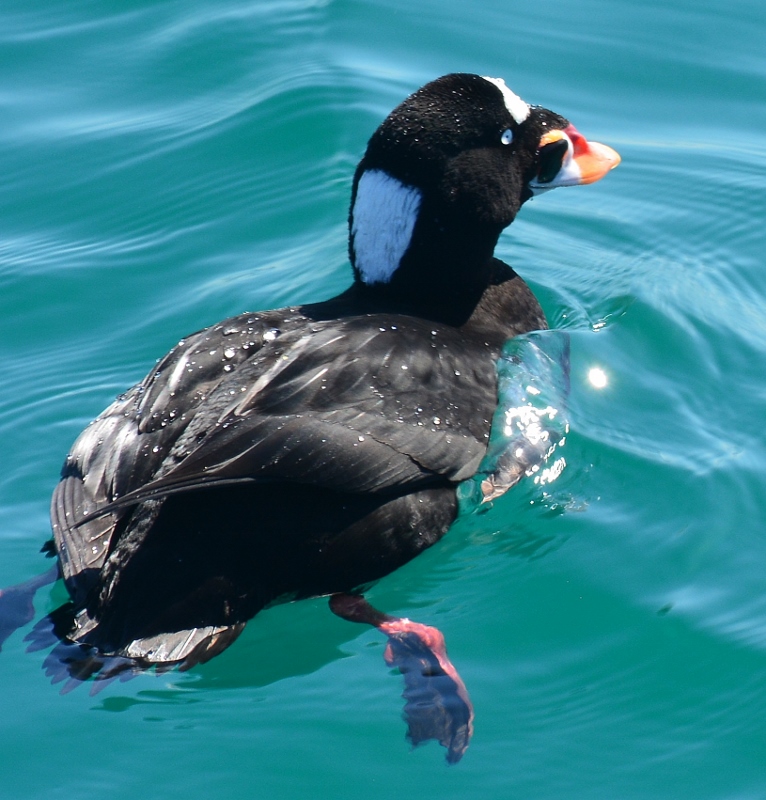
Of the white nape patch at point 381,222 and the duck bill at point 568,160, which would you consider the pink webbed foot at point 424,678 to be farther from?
the duck bill at point 568,160

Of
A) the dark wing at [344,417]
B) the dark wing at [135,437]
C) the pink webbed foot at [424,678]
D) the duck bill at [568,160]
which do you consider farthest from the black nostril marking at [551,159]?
the pink webbed foot at [424,678]

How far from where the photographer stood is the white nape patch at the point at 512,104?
Answer: 4906mm

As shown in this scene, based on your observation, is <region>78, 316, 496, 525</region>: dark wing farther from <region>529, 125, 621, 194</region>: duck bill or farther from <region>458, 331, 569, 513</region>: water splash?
<region>529, 125, 621, 194</region>: duck bill

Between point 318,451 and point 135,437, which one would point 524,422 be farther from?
point 135,437

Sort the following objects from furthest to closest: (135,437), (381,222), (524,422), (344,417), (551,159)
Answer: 1. (551,159)
2. (381,222)
3. (524,422)
4. (135,437)
5. (344,417)

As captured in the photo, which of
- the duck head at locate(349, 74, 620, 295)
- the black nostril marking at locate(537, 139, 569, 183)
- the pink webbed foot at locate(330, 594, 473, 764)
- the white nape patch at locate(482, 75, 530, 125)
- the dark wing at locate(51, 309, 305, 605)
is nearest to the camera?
the pink webbed foot at locate(330, 594, 473, 764)

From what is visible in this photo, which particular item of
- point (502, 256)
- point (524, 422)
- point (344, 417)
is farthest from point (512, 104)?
point (344, 417)

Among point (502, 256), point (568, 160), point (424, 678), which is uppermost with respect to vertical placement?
point (568, 160)

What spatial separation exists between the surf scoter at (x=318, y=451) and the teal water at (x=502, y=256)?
21cm

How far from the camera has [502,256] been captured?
6363 millimetres

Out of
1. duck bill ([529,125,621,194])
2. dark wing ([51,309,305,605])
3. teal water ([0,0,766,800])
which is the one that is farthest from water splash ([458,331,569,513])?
dark wing ([51,309,305,605])

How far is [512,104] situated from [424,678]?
7.60 ft

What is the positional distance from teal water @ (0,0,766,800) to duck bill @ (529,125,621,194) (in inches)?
28.6

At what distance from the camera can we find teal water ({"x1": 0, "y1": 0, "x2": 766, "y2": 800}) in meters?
3.78
